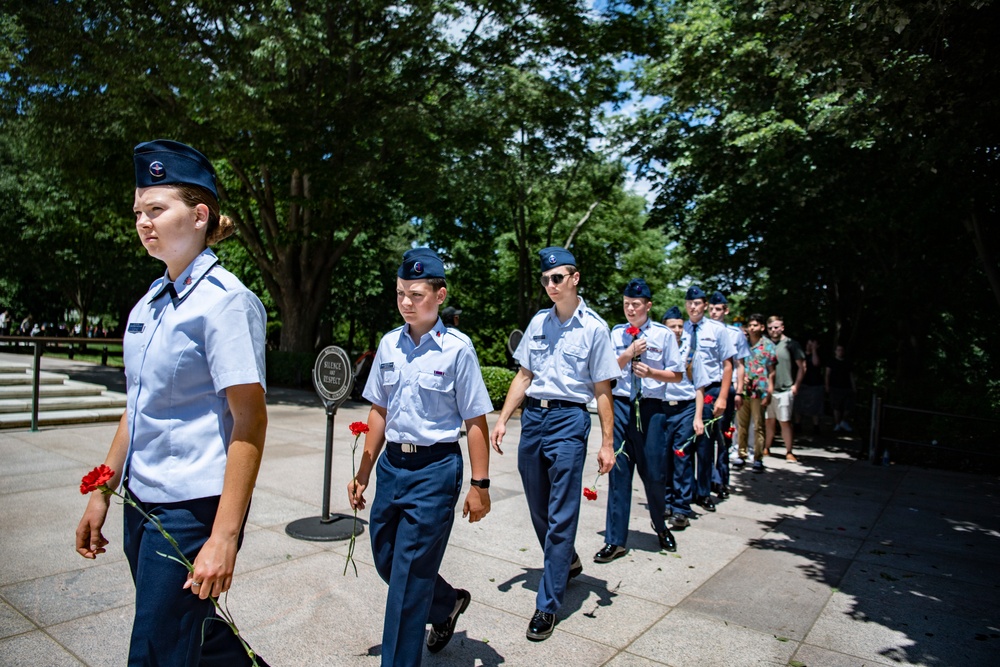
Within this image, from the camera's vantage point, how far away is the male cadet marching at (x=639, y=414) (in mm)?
5129

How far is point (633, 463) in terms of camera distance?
5.31 meters

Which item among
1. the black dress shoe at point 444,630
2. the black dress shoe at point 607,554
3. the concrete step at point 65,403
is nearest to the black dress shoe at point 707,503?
the black dress shoe at point 607,554

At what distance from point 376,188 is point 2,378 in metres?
7.50

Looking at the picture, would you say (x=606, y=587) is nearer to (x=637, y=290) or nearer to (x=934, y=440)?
(x=637, y=290)

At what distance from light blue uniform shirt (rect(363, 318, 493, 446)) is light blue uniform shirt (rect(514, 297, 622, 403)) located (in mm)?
971

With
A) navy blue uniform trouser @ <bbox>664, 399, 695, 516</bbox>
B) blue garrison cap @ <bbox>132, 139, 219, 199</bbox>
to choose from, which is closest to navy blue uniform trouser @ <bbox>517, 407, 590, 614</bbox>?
navy blue uniform trouser @ <bbox>664, 399, 695, 516</bbox>

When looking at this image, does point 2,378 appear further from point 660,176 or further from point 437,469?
point 660,176

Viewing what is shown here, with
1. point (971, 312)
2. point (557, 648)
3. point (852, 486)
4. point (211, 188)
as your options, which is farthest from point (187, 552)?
point (971, 312)

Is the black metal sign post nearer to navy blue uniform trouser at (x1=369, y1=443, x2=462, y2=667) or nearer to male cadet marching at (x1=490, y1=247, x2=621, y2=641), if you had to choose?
male cadet marching at (x1=490, y1=247, x2=621, y2=641)

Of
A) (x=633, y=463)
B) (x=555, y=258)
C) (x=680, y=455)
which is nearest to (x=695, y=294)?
(x=680, y=455)

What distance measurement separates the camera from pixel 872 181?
10562 mm

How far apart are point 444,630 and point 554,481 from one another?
3.40 ft

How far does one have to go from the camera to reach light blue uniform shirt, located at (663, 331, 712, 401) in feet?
19.7

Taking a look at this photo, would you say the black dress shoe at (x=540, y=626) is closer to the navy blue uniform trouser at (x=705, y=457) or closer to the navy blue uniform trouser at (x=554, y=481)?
the navy blue uniform trouser at (x=554, y=481)
